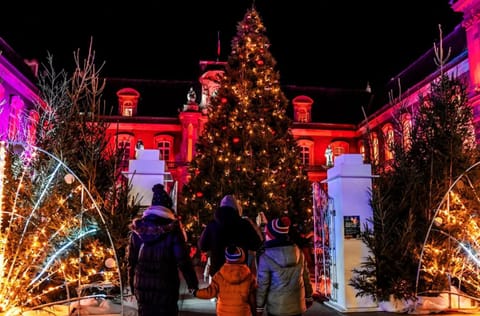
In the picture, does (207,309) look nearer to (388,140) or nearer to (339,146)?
(388,140)

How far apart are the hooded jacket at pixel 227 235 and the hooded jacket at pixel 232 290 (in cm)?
161

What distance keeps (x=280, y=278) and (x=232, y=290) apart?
55cm

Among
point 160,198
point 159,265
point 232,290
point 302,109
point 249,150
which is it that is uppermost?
point 302,109

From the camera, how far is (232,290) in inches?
170

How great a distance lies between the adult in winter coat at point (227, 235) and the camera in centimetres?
599

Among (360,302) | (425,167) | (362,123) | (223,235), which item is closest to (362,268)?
(360,302)

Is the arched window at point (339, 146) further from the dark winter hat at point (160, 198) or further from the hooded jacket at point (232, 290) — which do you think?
the hooded jacket at point (232, 290)

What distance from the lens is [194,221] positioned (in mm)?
13445

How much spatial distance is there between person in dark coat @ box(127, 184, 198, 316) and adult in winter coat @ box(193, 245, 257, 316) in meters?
0.21

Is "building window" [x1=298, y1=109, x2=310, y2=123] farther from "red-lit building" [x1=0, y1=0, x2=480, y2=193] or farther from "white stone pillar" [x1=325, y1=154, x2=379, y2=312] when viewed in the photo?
"white stone pillar" [x1=325, y1=154, x2=379, y2=312]

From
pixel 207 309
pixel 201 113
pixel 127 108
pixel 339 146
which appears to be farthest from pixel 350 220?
pixel 127 108

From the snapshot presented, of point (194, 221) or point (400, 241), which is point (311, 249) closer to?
point (194, 221)

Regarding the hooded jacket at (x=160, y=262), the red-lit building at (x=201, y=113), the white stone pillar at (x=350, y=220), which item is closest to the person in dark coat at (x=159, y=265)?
the hooded jacket at (x=160, y=262)

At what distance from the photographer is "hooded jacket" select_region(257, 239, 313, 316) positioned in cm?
457
